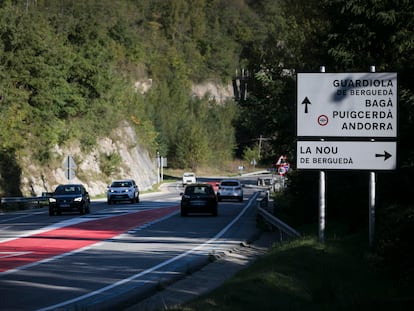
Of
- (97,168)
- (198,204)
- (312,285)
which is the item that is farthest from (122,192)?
(312,285)

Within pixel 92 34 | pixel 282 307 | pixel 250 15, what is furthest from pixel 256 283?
pixel 250 15

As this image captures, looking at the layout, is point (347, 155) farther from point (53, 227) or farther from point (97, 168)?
point (97, 168)

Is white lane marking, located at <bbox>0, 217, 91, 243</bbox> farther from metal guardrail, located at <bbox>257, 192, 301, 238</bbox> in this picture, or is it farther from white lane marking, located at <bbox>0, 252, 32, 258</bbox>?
metal guardrail, located at <bbox>257, 192, 301, 238</bbox>

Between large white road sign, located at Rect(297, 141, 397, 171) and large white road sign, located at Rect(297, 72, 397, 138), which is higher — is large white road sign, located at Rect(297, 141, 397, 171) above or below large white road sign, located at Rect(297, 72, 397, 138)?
below

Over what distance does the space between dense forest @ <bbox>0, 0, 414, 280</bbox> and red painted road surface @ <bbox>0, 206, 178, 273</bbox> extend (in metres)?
6.31

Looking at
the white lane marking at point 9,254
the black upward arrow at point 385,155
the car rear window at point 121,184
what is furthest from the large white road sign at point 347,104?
the car rear window at point 121,184

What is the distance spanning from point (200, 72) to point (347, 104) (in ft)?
529

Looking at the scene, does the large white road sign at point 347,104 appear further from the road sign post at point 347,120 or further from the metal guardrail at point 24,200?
the metal guardrail at point 24,200

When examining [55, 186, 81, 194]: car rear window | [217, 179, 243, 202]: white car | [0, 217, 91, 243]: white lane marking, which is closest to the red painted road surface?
[0, 217, 91, 243]: white lane marking

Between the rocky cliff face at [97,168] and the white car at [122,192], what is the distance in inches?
381

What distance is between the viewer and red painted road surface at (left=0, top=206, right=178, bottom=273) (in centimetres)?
2028

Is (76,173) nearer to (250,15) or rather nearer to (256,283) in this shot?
(256,283)

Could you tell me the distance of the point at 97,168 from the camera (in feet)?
262

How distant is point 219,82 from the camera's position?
183 metres
